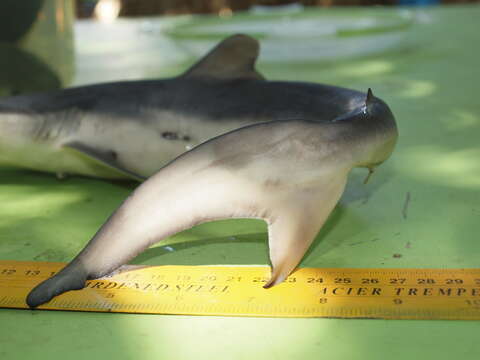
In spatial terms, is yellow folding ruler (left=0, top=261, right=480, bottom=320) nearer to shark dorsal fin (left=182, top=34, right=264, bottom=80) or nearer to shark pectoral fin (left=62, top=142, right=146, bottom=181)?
shark pectoral fin (left=62, top=142, right=146, bottom=181)

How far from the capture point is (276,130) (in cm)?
103

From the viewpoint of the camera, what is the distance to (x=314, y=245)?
1212mm

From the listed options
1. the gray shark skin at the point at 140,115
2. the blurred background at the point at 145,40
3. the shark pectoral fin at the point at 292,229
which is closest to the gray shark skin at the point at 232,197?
the shark pectoral fin at the point at 292,229

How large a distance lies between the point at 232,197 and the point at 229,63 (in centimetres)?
66

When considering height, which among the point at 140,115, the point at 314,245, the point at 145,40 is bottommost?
the point at 145,40

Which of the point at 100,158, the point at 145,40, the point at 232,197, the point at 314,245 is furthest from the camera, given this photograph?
the point at 145,40

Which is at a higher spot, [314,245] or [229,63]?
[229,63]

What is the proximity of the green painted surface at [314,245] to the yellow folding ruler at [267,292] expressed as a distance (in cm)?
2

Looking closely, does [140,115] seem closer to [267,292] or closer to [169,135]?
[169,135]

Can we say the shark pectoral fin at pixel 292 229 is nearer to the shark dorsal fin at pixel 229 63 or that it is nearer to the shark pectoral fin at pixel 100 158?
the shark pectoral fin at pixel 100 158

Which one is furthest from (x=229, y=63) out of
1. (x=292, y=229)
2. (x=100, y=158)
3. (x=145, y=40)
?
(x=145, y=40)

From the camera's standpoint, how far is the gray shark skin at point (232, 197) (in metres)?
1.00

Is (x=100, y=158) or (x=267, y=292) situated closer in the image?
(x=267, y=292)

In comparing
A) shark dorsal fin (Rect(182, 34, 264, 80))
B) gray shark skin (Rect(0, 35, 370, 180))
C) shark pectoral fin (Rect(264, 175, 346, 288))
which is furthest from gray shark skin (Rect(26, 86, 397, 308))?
shark dorsal fin (Rect(182, 34, 264, 80))
